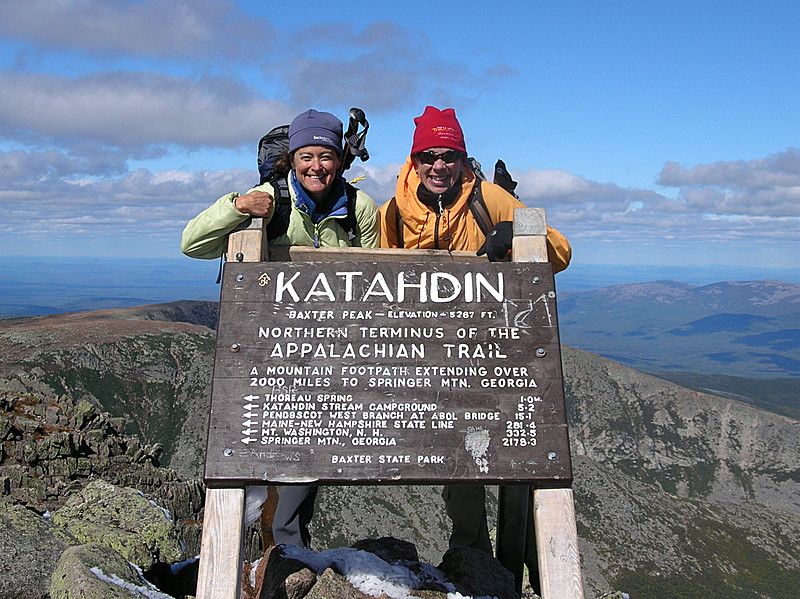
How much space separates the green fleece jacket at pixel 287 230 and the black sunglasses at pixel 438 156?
771 millimetres

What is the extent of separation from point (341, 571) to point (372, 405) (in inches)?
111

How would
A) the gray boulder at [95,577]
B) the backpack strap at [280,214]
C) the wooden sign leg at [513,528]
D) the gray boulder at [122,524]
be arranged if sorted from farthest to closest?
1. the gray boulder at [122,524]
2. the wooden sign leg at [513,528]
3. the backpack strap at [280,214]
4. the gray boulder at [95,577]

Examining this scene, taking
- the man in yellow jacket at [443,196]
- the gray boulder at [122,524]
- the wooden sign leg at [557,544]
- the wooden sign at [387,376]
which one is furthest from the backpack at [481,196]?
the gray boulder at [122,524]

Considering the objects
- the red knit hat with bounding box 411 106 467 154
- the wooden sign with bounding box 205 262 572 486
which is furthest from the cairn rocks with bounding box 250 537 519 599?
the red knit hat with bounding box 411 106 467 154

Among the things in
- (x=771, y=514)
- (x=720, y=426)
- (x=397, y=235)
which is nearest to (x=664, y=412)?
(x=720, y=426)

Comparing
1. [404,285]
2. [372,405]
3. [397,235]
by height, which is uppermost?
[397,235]

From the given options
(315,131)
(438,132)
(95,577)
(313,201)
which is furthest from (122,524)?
(438,132)

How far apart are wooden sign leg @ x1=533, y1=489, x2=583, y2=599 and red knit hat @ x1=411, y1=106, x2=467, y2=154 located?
3.84 m

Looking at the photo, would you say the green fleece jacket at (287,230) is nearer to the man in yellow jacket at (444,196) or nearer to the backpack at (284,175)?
the backpack at (284,175)

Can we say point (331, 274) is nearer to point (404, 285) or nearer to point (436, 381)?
point (404, 285)

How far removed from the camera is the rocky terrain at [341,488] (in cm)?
983

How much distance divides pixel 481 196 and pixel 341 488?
5909 cm

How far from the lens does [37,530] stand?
25.5 ft

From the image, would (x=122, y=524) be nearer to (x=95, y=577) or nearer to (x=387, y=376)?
(x=95, y=577)
